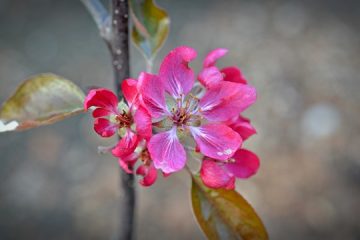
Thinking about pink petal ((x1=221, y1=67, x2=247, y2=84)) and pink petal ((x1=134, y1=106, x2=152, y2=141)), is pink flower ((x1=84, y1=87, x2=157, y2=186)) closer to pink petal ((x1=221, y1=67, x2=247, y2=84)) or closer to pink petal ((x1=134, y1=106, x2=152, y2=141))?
pink petal ((x1=134, y1=106, x2=152, y2=141))

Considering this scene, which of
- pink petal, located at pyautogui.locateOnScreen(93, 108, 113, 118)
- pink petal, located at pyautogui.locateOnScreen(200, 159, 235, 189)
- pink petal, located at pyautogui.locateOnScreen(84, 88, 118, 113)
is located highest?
pink petal, located at pyautogui.locateOnScreen(84, 88, 118, 113)

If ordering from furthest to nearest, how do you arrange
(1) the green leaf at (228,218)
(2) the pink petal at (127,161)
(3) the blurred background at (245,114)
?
(3) the blurred background at (245,114) < (1) the green leaf at (228,218) < (2) the pink petal at (127,161)

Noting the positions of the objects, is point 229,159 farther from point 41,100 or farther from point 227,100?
point 41,100

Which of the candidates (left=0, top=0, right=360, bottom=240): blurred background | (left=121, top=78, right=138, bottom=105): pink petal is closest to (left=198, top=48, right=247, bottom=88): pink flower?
(left=121, top=78, right=138, bottom=105): pink petal

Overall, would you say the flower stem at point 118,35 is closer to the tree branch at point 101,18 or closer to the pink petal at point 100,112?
the tree branch at point 101,18

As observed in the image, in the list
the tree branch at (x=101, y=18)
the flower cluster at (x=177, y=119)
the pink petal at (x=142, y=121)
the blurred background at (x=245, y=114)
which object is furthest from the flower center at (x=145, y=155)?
the blurred background at (x=245, y=114)

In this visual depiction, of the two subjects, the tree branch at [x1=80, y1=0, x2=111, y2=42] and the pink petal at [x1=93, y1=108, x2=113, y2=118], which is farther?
the tree branch at [x1=80, y1=0, x2=111, y2=42]
